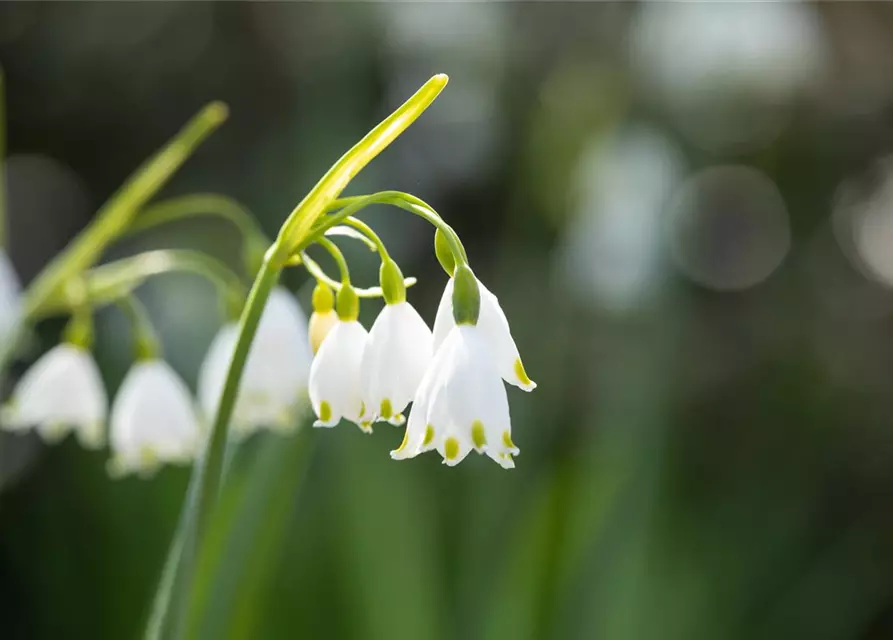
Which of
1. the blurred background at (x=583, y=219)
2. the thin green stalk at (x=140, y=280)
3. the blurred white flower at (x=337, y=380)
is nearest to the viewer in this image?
the blurred white flower at (x=337, y=380)

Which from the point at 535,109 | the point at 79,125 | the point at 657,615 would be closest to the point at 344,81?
the point at 535,109

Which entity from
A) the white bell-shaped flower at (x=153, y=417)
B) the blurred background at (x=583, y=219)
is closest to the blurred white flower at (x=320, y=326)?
the white bell-shaped flower at (x=153, y=417)

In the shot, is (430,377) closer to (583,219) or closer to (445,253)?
(445,253)

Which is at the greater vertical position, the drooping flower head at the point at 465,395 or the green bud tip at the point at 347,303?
the green bud tip at the point at 347,303

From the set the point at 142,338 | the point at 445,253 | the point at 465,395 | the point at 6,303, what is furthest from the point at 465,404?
the point at 6,303

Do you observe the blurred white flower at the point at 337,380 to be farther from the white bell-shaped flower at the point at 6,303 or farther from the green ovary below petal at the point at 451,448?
the white bell-shaped flower at the point at 6,303

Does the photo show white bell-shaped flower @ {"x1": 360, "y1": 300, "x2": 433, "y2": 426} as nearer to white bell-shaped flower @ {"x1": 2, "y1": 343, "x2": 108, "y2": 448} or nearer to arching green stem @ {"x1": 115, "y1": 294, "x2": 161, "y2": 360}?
arching green stem @ {"x1": 115, "y1": 294, "x2": 161, "y2": 360}
